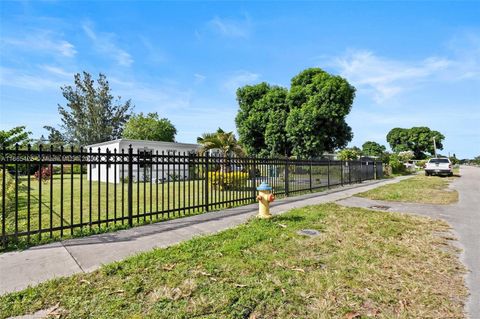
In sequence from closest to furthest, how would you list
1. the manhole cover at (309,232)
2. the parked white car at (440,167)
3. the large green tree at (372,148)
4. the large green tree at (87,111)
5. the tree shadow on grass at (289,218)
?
1. the manhole cover at (309,232)
2. the tree shadow on grass at (289,218)
3. the parked white car at (440,167)
4. the large green tree at (87,111)
5. the large green tree at (372,148)

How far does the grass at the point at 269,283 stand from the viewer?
2.72m

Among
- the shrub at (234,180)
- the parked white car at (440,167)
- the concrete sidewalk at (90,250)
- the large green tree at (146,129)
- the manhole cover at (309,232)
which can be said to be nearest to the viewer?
the concrete sidewalk at (90,250)

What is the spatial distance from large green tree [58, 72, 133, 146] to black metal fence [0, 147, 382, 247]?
33.1m

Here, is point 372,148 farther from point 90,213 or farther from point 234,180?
point 90,213

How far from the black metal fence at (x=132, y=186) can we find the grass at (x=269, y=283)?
4.33ft

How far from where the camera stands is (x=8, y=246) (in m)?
4.36

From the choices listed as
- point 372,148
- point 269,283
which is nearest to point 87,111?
point 269,283

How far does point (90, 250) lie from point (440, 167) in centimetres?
2758

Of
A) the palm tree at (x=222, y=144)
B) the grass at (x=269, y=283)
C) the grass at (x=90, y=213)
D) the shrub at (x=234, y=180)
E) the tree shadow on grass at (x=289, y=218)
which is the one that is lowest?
the grass at (x=269, y=283)

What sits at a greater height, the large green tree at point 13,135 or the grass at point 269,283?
the large green tree at point 13,135

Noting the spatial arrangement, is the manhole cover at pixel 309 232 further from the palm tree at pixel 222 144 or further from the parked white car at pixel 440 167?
the parked white car at pixel 440 167

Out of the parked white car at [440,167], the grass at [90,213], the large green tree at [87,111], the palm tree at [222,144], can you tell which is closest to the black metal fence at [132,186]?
the grass at [90,213]

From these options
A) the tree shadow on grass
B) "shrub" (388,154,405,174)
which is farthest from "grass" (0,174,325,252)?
"shrub" (388,154,405,174)

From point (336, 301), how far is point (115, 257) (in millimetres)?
3160
